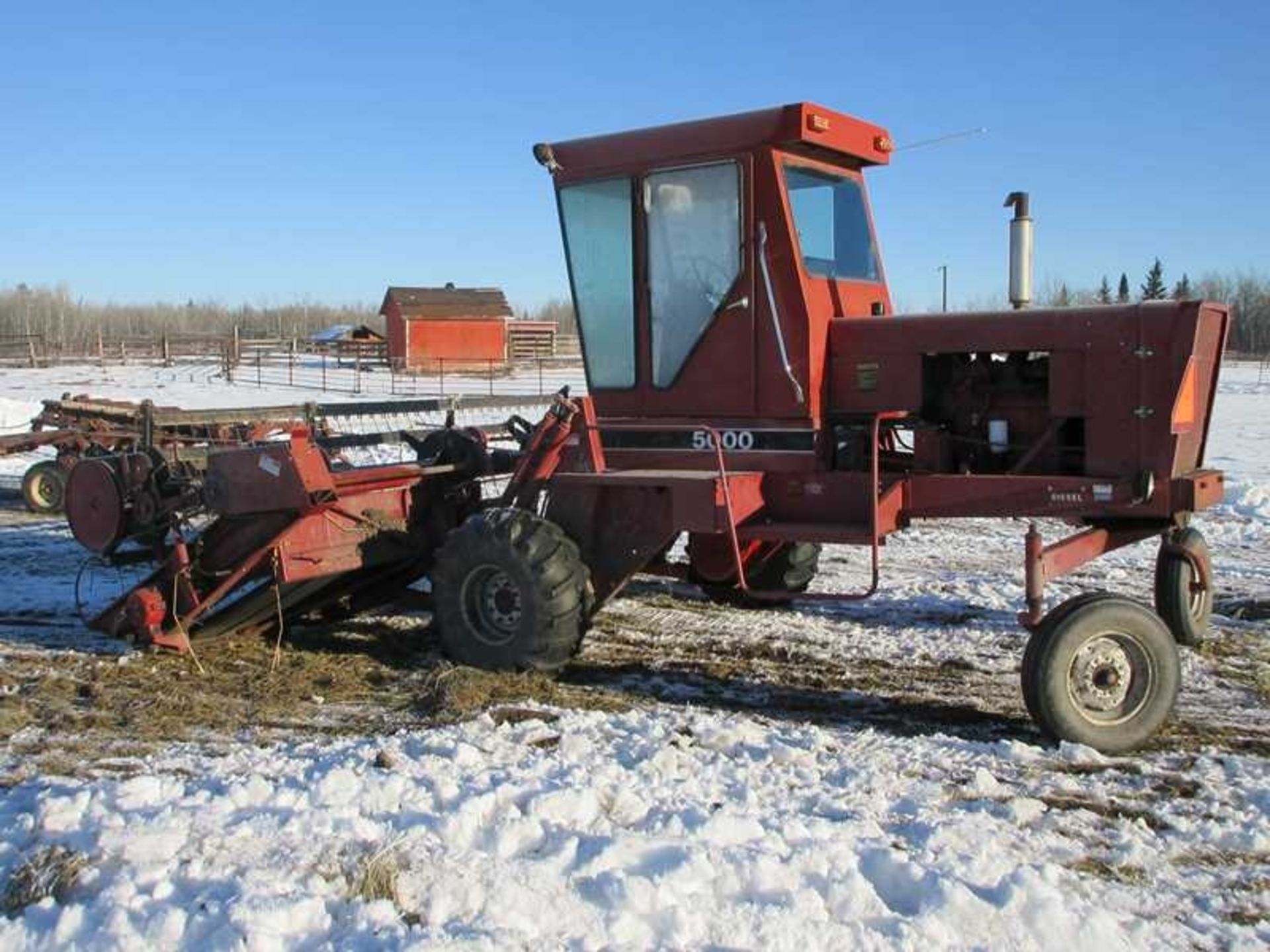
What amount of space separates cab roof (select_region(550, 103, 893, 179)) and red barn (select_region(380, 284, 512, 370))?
49.6m

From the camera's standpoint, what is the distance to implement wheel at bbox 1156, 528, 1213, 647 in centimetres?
674

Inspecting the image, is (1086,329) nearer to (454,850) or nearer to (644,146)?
(644,146)

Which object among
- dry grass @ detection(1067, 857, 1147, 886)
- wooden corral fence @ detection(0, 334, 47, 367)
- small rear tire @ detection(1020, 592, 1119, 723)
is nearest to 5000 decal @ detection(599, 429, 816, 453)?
small rear tire @ detection(1020, 592, 1119, 723)

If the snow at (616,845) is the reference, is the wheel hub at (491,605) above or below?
above

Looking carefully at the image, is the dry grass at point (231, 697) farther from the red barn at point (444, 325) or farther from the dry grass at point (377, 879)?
the red barn at point (444, 325)

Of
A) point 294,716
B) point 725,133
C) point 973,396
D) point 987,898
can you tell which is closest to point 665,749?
point 987,898

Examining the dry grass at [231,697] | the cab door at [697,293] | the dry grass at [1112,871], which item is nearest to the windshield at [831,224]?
the cab door at [697,293]

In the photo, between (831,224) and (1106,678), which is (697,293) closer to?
(831,224)

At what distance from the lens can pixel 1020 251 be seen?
6.51m

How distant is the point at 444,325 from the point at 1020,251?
53262 mm

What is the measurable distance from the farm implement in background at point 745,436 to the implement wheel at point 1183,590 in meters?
0.02

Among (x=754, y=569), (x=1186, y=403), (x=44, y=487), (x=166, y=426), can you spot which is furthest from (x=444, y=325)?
(x=1186, y=403)

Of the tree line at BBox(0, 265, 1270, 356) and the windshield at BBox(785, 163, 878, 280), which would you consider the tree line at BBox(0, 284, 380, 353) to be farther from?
the windshield at BBox(785, 163, 878, 280)

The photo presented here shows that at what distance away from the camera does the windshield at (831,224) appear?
6.64 metres
